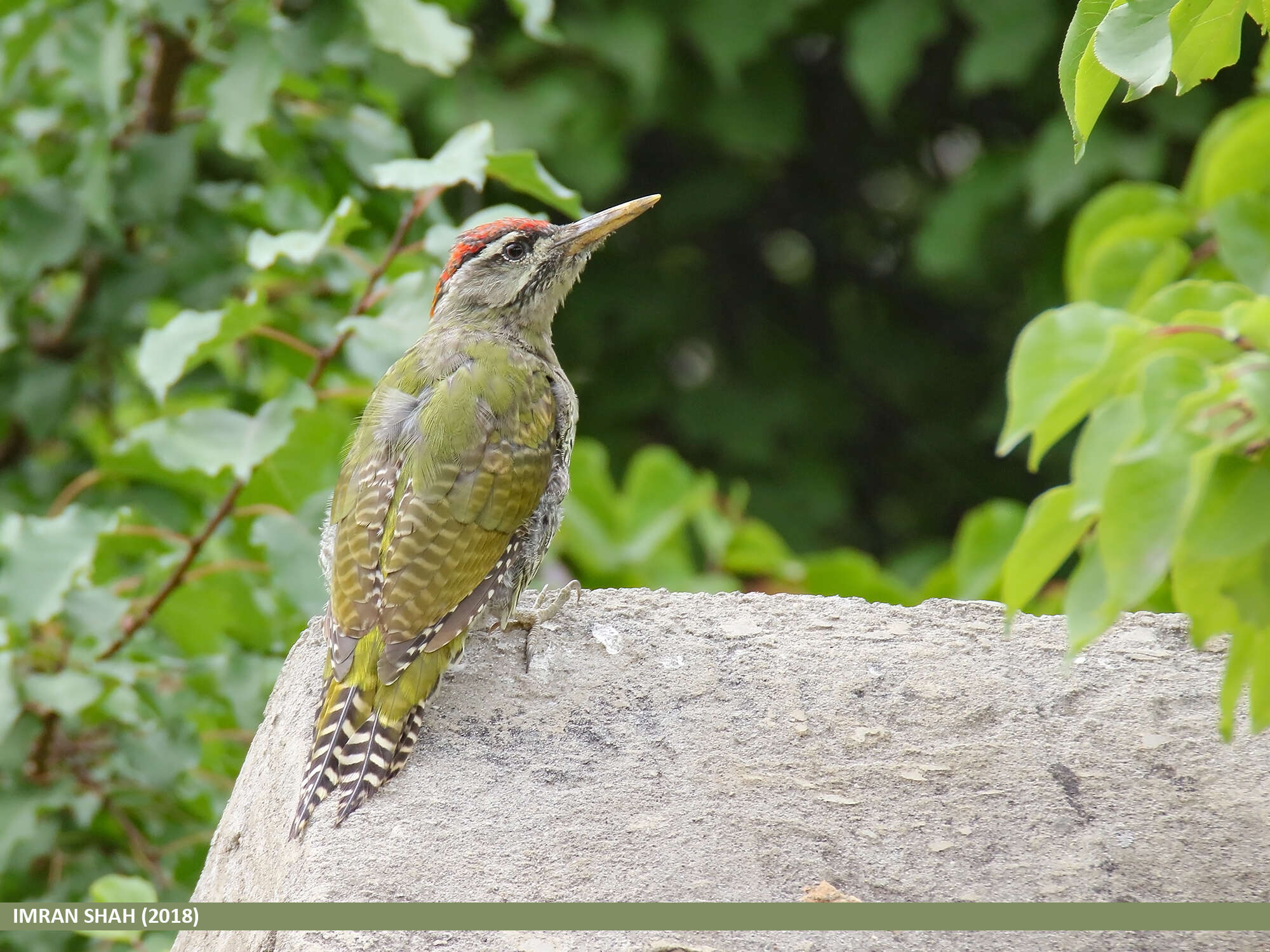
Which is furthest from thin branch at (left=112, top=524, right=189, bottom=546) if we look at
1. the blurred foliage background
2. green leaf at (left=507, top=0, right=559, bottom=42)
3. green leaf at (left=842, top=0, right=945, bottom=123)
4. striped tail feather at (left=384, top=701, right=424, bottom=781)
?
green leaf at (left=842, top=0, right=945, bottom=123)

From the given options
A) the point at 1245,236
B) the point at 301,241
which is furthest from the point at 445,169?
the point at 1245,236

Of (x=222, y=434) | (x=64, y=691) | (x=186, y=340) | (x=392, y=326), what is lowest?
(x=64, y=691)

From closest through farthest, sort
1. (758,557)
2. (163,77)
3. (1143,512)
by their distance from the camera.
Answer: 1. (1143,512)
2. (163,77)
3. (758,557)

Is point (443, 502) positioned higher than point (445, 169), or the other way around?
point (445, 169)

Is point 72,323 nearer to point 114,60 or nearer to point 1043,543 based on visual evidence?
point 114,60

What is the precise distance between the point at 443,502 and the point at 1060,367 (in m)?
1.82

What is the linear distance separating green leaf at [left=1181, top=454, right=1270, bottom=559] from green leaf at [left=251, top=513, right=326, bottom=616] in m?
2.31

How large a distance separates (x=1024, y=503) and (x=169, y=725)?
15.1 ft

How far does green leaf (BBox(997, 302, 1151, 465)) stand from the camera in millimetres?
1775

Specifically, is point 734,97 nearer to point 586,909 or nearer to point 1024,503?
point 1024,503

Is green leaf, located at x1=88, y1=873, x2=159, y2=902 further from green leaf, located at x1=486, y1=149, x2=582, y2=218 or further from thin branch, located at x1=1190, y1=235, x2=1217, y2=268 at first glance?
thin branch, located at x1=1190, y1=235, x2=1217, y2=268

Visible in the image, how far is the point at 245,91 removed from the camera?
391cm

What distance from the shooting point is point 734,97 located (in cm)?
635

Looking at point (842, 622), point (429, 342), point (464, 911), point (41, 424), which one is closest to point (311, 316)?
point (429, 342)
